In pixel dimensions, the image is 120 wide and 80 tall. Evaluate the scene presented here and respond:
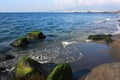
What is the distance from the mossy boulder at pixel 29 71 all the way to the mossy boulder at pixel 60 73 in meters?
0.72

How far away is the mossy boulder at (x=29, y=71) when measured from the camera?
1032cm

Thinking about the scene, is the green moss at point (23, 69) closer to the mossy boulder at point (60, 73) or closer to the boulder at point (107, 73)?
the mossy boulder at point (60, 73)

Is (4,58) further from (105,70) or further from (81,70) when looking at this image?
(105,70)

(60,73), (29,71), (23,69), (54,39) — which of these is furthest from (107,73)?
(54,39)

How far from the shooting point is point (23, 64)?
10609mm

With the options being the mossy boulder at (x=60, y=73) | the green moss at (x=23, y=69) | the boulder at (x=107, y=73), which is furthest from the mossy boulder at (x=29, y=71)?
the boulder at (x=107, y=73)

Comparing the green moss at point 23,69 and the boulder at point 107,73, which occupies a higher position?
the boulder at point 107,73

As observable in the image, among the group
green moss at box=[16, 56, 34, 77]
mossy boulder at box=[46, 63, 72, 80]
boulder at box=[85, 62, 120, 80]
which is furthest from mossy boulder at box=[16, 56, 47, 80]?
boulder at box=[85, 62, 120, 80]

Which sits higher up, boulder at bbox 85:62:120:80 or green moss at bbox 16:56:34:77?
boulder at bbox 85:62:120:80

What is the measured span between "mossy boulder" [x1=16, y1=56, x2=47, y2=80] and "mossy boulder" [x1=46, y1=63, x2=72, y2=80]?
0.72 metres

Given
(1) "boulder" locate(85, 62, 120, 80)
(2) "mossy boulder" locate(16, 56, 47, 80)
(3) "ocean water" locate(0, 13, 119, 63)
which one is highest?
(1) "boulder" locate(85, 62, 120, 80)

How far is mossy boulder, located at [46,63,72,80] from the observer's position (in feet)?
31.9

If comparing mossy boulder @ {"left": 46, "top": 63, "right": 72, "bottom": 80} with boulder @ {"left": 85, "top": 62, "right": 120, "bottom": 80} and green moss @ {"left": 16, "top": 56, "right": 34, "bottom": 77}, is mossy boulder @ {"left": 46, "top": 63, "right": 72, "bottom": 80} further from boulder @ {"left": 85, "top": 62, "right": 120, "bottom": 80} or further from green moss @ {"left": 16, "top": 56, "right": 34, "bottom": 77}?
boulder @ {"left": 85, "top": 62, "right": 120, "bottom": 80}

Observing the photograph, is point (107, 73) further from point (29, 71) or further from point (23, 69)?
point (23, 69)
